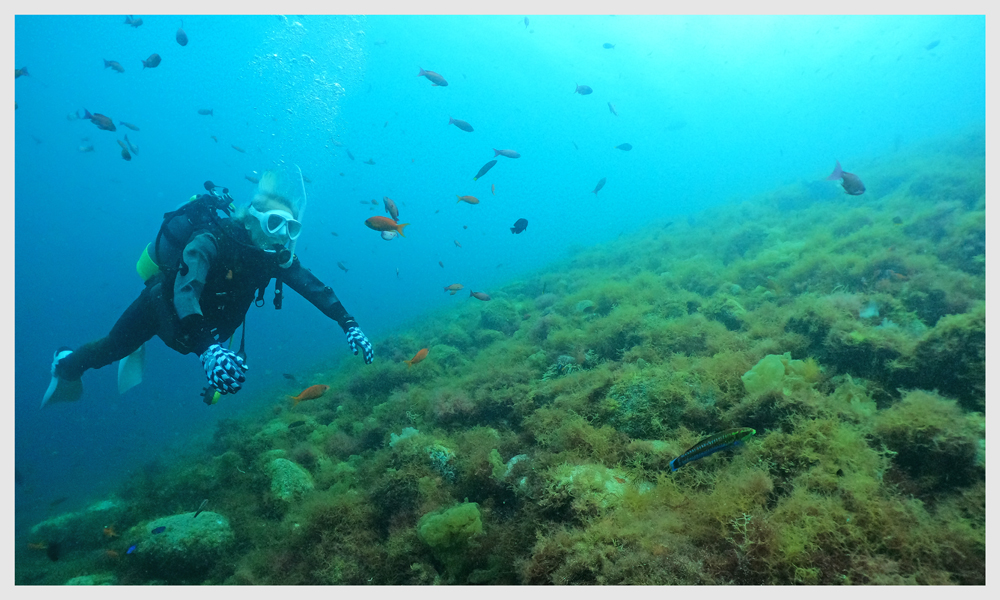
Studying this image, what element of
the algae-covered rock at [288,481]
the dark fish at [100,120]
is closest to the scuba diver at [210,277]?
the algae-covered rock at [288,481]

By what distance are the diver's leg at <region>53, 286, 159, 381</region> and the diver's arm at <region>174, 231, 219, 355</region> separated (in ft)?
4.31

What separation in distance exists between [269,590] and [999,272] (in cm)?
720

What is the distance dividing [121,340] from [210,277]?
2.14 meters

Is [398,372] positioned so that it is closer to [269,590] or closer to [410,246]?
[269,590]

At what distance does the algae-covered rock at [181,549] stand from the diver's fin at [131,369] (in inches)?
137

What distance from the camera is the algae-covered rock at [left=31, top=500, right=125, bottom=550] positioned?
575 cm

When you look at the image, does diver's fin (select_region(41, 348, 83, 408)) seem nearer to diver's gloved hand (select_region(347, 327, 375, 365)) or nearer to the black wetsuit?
the black wetsuit

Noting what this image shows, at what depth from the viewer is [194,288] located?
14.3ft

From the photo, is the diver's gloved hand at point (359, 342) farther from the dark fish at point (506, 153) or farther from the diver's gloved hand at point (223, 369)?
the dark fish at point (506, 153)

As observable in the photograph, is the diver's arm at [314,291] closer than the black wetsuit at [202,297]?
No

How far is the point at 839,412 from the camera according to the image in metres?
2.97

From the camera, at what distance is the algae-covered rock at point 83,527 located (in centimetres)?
575

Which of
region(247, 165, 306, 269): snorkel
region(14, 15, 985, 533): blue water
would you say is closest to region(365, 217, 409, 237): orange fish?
region(247, 165, 306, 269): snorkel

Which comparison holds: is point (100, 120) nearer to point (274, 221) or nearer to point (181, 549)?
point (274, 221)
